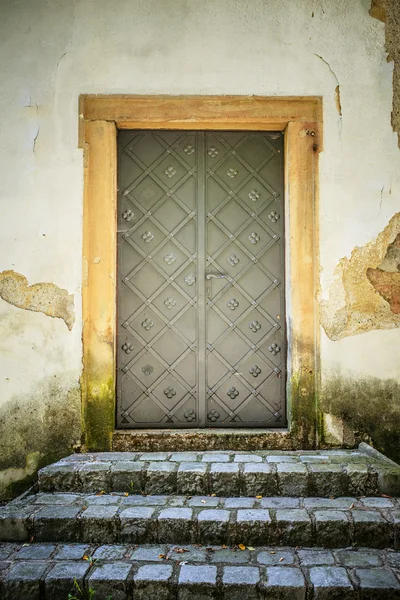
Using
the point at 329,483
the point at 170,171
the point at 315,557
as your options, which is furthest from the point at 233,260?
the point at 315,557

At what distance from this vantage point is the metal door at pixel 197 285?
461cm

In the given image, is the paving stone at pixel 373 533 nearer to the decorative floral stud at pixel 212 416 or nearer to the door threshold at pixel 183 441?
the door threshold at pixel 183 441

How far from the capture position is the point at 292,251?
446 cm

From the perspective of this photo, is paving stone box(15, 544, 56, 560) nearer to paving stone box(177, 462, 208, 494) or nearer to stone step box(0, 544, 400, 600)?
stone step box(0, 544, 400, 600)

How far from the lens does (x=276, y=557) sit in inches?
122

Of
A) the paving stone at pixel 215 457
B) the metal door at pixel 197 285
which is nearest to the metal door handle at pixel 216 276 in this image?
the metal door at pixel 197 285

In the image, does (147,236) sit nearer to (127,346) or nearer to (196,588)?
(127,346)

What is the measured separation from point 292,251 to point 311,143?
0.92 m

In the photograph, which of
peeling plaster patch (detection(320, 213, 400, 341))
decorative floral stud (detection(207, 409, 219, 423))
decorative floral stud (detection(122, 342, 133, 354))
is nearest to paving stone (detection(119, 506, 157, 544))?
decorative floral stud (detection(207, 409, 219, 423))

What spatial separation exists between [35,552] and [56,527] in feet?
0.60

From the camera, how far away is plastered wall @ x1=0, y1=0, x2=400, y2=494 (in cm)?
430

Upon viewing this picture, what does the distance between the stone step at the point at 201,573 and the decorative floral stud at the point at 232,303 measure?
2.03 meters

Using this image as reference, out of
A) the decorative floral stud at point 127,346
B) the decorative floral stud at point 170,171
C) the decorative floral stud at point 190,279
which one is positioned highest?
the decorative floral stud at point 170,171

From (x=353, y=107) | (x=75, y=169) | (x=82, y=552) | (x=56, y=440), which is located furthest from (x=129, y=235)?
(x=82, y=552)
